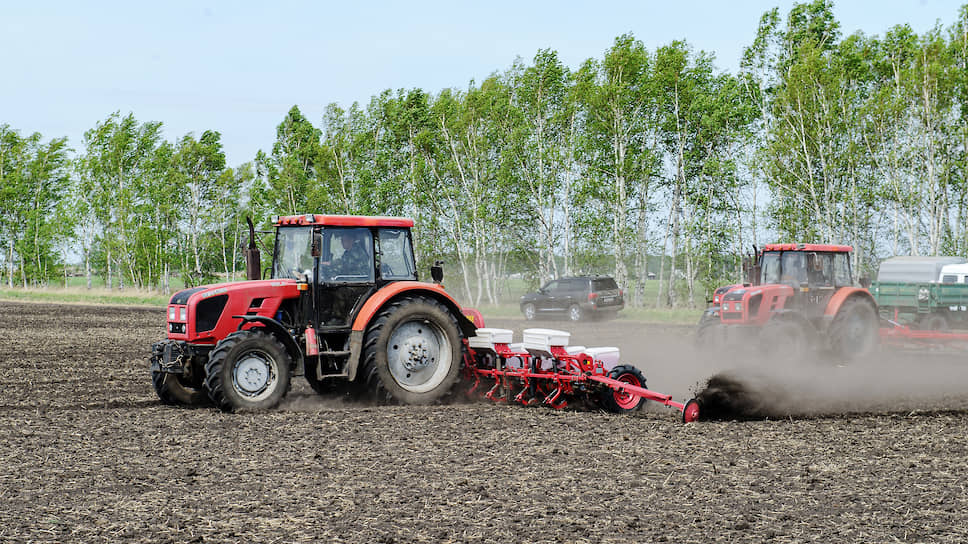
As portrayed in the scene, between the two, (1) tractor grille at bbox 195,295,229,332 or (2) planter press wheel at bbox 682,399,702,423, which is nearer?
(2) planter press wheel at bbox 682,399,702,423

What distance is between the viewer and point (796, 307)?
15891mm

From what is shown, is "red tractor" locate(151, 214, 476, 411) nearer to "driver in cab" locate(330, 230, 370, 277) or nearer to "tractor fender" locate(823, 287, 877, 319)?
"driver in cab" locate(330, 230, 370, 277)

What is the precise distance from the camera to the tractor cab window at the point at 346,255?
416 inches

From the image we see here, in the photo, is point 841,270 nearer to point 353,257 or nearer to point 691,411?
point 691,411

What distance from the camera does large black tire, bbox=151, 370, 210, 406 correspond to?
416 inches

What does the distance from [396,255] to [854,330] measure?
962 cm

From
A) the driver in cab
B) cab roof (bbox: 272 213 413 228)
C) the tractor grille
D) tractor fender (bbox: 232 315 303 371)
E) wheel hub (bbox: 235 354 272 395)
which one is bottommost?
wheel hub (bbox: 235 354 272 395)

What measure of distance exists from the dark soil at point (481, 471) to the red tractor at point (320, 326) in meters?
0.37

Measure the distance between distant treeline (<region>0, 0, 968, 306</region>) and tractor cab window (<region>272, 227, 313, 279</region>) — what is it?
2493 cm

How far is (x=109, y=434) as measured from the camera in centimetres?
897

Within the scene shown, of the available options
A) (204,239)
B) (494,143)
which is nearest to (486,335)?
(494,143)

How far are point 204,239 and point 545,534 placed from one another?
5508 cm

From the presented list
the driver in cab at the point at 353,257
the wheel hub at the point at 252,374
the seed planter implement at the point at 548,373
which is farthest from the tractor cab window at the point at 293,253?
the seed planter implement at the point at 548,373

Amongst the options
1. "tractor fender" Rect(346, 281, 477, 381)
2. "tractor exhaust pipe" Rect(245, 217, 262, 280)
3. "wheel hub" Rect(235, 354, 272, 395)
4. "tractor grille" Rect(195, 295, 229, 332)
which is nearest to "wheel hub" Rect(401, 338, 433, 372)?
"tractor fender" Rect(346, 281, 477, 381)
